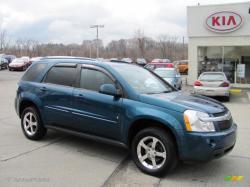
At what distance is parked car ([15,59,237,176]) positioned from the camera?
5.00 m

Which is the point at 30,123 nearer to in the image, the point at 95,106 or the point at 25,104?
the point at 25,104

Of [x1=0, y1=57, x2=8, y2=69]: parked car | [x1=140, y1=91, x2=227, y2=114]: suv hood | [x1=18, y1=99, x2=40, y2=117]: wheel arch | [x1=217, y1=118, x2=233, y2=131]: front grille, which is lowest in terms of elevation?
[x1=217, y1=118, x2=233, y2=131]: front grille

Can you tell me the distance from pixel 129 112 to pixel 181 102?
2.72 feet

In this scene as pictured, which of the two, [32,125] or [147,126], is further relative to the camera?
[32,125]

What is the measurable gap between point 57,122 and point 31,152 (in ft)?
2.40

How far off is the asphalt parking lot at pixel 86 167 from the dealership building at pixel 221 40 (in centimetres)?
1635

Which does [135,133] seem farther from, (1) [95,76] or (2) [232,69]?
(2) [232,69]

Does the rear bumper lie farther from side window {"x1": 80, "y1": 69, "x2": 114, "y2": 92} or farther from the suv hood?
side window {"x1": 80, "y1": 69, "x2": 114, "y2": 92}

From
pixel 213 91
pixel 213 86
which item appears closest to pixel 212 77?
pixel 213 86

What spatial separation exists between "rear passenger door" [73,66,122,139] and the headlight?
1182 mm

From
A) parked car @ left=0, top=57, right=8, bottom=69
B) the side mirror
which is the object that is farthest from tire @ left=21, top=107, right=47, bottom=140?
parked car @ left=0, top=57, right=8, bottom=69

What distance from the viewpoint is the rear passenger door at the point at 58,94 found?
641 centimetres

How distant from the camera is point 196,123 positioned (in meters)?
4.96

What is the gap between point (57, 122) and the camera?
21.7 ft
